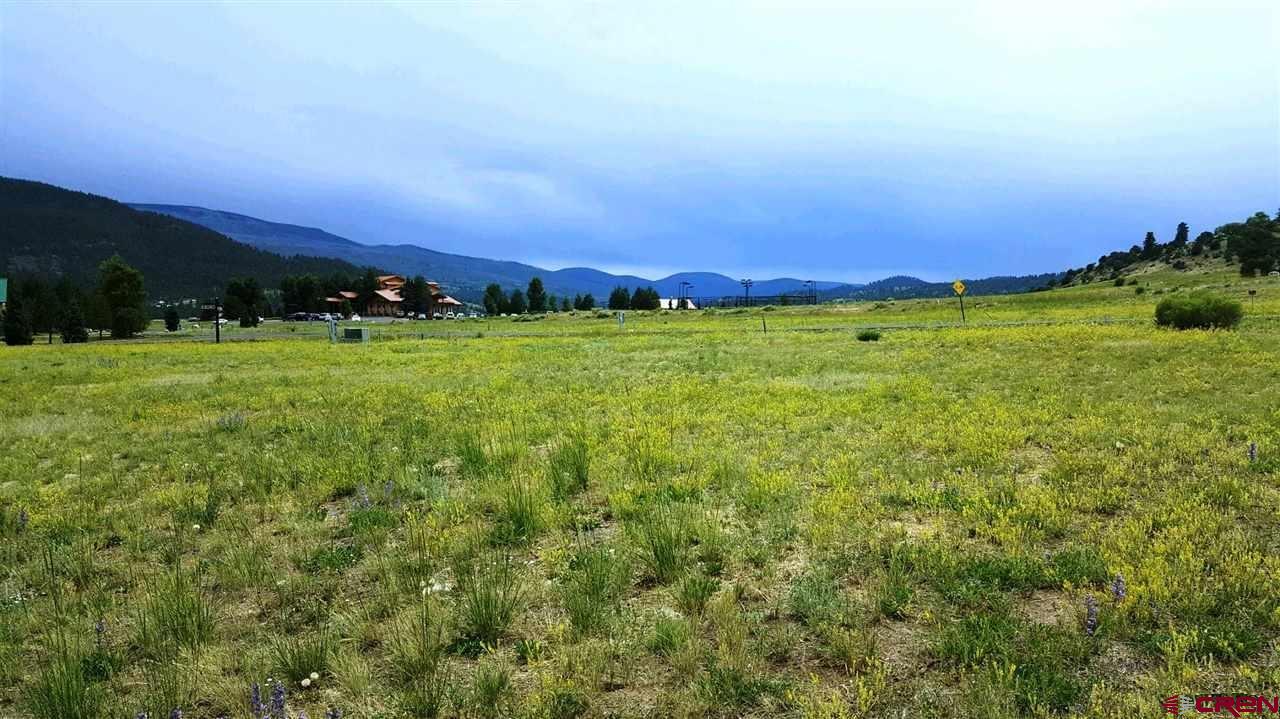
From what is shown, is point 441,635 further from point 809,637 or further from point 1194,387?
point 1194,387

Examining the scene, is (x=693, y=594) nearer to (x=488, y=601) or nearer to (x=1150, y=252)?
(x=488, y=601)

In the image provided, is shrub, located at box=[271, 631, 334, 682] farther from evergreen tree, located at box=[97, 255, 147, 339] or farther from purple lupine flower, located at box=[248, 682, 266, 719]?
evergreen tree, located at box=[97, 255, 147, 339]

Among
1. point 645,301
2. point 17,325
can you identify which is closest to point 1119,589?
point 17,325

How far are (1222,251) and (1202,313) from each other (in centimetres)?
16281

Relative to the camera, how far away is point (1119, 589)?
5.11 meters

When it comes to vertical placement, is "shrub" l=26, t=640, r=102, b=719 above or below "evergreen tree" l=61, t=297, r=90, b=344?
below

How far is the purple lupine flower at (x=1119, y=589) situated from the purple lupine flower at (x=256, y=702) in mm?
6446

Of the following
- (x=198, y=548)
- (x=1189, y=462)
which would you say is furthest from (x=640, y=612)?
(x=1189, y=462)

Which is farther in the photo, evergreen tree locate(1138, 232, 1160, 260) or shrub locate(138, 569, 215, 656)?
evergreen tree locate(1138, 232, 1160, 260)

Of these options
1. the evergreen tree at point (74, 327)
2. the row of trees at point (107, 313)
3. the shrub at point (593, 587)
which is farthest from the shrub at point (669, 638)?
the evergreen tree at point (74, 327)

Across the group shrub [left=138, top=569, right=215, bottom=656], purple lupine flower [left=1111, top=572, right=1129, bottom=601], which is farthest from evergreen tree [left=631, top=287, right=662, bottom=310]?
purple lupine flower [left=1111, top=572, right=1129, bottom=601]

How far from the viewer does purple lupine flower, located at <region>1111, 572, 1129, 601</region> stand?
201 inches

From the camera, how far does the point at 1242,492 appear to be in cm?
727

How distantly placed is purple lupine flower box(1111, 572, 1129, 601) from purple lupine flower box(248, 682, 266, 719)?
6.45m
